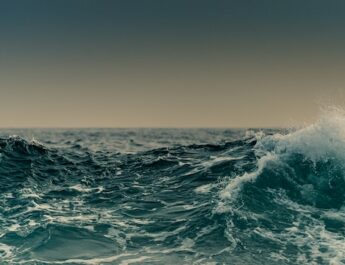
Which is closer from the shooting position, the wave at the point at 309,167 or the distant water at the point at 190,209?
the distant water at the point at 190,209

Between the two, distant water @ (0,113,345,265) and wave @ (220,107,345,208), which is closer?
distant water @ (0,113,345,265)

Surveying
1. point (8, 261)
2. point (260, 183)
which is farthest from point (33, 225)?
point (260, 183)

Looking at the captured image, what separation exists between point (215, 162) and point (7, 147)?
47.3ft

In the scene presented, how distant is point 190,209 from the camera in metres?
13.9

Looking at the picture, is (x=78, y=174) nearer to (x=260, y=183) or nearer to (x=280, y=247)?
(x=260, y=183)

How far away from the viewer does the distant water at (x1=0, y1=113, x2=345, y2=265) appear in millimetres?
10398

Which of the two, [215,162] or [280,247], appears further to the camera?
[215,162]

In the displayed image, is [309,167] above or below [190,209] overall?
above

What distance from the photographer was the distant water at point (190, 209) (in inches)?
409

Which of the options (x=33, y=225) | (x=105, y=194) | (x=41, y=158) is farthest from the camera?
(x=41, y=158)

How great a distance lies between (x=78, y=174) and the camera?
2069cm

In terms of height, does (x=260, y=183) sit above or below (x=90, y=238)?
above

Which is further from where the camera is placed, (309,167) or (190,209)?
(309,167)

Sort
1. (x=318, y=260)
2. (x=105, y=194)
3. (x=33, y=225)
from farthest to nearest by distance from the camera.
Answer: (x=105, y=194) < (x=33, y=225) < (x=318, y=260)
